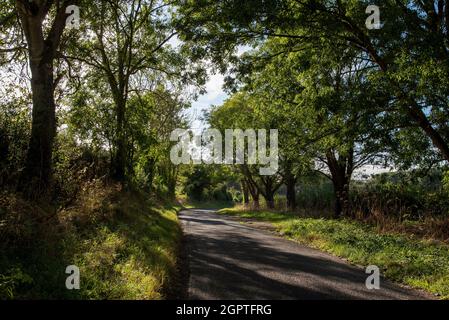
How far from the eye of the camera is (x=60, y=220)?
7500 mm

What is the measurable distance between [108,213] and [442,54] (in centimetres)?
943

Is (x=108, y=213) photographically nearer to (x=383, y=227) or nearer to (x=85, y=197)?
(x=85, y=197)

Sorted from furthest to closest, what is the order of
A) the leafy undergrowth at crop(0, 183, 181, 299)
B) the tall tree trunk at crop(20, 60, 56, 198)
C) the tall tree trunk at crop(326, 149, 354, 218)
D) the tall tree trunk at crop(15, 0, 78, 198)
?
the tall tree trunk at crop(326, 149, 354, 218), the tall tree trunk at crop(15, 0, 78, 198), the tall tree trunk at crop(20, 60, 56, 198), the leafy undergrowth at crop(0, 183, 181, 299)

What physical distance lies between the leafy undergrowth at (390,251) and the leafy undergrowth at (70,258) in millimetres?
4939

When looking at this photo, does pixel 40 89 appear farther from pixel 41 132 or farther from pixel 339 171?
pixel 339 171

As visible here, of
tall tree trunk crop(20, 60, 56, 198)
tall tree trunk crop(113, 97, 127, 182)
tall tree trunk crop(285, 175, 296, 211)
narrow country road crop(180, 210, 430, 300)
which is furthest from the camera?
tall tree trunk crop(285, 175, 296, 211)

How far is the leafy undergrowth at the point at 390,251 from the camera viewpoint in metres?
7.71

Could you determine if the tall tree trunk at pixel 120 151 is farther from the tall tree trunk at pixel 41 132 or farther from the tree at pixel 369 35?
the tall tree trunk at pixel 41 132

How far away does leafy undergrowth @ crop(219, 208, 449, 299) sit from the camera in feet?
25.3

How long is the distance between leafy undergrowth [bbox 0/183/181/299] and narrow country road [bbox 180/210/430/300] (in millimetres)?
902

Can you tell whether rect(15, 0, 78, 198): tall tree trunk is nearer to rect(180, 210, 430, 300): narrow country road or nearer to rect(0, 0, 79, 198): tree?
rect(0, 0, 79, 198): tree

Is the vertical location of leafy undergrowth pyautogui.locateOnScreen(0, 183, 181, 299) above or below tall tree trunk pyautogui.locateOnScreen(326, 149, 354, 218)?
below

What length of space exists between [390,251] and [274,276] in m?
4.17

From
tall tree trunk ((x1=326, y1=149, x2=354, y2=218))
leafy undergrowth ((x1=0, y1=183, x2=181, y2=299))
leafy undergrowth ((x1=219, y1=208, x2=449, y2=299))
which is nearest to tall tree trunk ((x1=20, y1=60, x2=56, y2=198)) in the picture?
leafy undergrowth ((x1=0, y1=183, x2=181, y2=299))
